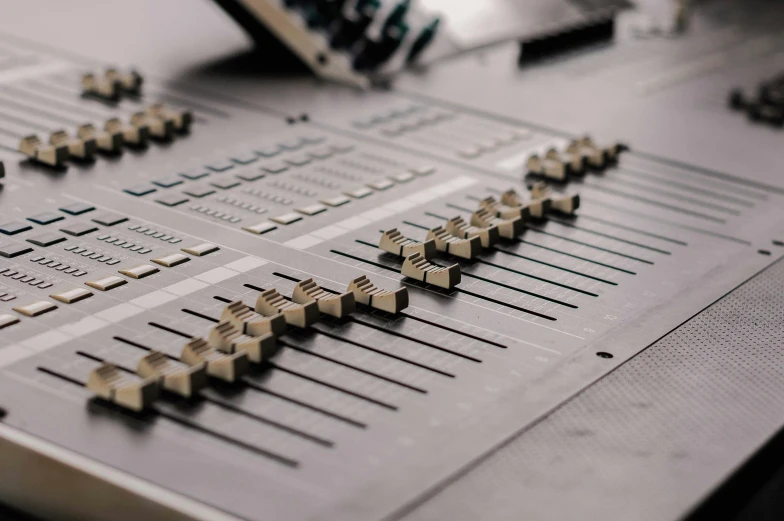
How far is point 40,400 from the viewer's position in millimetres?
1830

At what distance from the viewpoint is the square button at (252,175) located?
3010 millimetres

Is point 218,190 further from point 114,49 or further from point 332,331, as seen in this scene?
point 114,49

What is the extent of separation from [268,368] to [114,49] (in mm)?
2437

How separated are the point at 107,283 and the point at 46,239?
0.28 meters

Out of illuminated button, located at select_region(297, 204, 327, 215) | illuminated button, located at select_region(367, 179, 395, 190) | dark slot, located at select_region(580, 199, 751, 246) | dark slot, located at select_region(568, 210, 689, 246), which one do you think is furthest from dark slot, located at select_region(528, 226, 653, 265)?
illuminated button, located at select_region(297, 204, 327, 215)

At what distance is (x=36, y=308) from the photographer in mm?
2123

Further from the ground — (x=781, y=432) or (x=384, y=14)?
(x=384, y=14)

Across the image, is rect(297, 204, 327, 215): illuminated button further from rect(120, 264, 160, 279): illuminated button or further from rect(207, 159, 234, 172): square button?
rect(120, 264, 160, 279): illuminated button

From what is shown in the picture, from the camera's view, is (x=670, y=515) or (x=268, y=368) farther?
(x=268, y=368)

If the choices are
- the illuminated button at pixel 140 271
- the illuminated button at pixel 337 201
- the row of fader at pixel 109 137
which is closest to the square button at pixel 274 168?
the illuminated button at pixel 337 201

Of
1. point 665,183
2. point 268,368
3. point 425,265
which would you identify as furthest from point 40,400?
point 665,183

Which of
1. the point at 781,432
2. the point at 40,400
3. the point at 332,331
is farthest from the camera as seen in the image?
the point at 332,331

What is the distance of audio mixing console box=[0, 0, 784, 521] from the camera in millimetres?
1715

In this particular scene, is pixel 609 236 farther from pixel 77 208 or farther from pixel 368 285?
pixel 77 208
